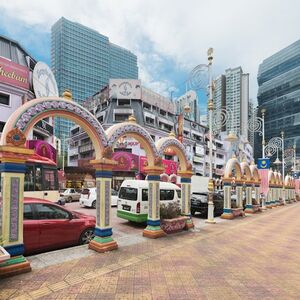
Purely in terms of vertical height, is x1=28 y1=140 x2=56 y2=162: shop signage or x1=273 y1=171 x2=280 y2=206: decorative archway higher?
x1=28 y1=140 x2=56 y2=162: shop signage

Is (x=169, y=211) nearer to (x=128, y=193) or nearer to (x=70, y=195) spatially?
(x=128, y=193)

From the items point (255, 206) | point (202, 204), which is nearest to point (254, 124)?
point (255, 206)

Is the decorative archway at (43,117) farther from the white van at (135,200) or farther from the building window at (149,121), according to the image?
the building window at (149,121)

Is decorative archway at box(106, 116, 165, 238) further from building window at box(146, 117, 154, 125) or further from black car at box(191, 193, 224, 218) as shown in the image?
building window at box(146, 117, 154, 125)

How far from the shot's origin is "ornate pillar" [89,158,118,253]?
7523 mm

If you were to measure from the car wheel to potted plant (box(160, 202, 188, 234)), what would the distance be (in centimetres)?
282

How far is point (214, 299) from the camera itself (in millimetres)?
4660

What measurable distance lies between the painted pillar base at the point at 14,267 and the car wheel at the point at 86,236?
2.47m

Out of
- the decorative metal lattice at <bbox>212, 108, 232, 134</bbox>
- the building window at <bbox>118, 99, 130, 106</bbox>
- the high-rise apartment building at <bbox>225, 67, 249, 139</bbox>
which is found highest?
the building window at <bbox>118, 99, 130, 106</bbox>

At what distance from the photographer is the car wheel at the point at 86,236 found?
8.11m

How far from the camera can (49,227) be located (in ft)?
23.4

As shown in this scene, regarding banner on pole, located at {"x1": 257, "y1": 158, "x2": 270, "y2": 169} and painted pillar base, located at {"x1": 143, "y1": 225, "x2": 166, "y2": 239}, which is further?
banner on pole, located at {"x1": 257, "y1": 158, "x2": 270, "y2": 169}

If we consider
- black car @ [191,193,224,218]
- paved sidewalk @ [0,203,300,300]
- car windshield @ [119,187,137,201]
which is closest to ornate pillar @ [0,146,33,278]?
paved sidewalk @ [0,203,300,300]

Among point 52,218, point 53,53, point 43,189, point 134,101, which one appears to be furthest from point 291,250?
point 53,53
